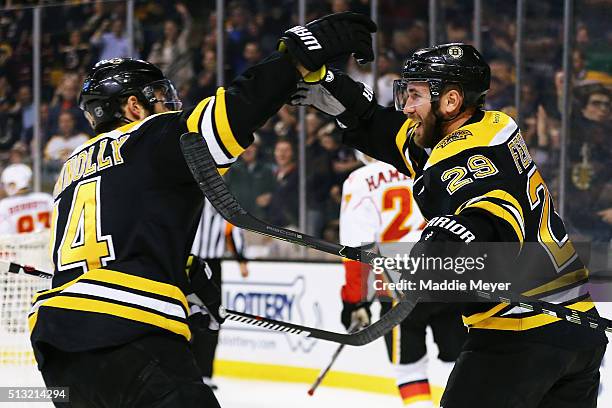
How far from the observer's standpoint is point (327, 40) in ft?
7.26

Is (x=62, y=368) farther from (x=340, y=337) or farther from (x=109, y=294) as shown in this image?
(x=340, y=337)

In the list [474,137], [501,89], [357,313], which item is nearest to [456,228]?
[474,137]

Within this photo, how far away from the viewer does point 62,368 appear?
2.22m

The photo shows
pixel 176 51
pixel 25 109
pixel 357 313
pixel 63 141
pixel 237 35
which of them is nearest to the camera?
pixel 357 313

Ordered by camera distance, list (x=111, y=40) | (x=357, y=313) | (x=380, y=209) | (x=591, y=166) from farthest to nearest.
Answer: (x=111, y=40)
(x=591, y=166)
(x=357, y=313)
(x=380, y=209)

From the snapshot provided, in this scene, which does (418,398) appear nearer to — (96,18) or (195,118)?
(195,118)

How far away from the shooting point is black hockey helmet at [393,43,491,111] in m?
2.53

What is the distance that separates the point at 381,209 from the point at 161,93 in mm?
2433

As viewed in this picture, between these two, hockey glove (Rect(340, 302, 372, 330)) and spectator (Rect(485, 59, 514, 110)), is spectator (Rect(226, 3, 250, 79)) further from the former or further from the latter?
hockey glove (Rect(340, 302, 372, 330))

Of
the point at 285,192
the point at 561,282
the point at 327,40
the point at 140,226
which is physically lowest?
the point at 285,192

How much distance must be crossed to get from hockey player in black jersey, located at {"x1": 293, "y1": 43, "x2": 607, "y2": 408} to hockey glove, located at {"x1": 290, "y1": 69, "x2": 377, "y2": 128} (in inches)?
0.6

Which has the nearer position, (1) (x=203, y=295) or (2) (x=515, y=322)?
(2) (x=515, y=322)

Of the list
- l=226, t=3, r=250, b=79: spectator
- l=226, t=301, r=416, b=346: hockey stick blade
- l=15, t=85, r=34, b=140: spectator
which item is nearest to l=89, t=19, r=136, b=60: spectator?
l=15, t=85, r=34, b=140: spectator

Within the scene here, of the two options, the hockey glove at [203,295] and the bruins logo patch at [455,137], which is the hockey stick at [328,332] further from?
the bruins logo patch at [455,137]
